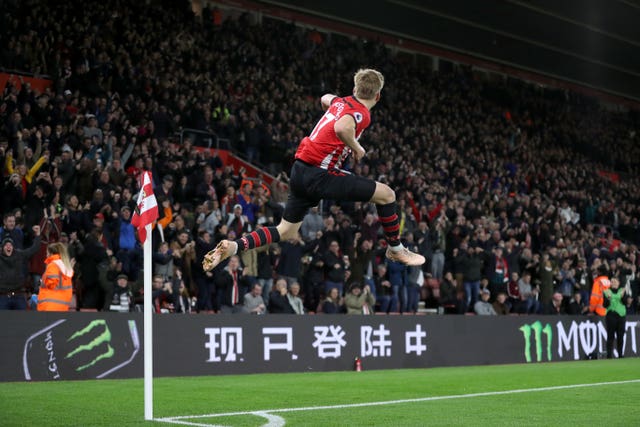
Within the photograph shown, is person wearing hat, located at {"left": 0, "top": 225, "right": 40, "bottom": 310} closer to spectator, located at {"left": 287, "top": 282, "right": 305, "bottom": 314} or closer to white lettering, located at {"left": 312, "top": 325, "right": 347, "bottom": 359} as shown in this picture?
spectator, located at {"left": 287, "top": 282, "right": 305, "bottom": 314}

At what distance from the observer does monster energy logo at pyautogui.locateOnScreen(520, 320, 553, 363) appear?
23.0 meters

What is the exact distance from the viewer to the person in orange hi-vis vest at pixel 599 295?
2436 centimetres

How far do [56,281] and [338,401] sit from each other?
5792mm

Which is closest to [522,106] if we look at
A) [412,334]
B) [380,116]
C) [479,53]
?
[479,53]

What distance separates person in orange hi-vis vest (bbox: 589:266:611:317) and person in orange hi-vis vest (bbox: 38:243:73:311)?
1446 centimetres

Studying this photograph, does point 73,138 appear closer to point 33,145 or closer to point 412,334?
point 33,145

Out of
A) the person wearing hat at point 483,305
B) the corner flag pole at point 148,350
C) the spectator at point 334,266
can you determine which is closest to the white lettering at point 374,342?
the spectator at point 334,266

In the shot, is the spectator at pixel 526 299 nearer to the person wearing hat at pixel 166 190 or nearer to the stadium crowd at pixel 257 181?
the stadium crowd at pixel 257 181

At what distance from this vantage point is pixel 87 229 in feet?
57.0

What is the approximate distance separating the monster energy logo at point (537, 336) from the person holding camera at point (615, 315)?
1725mm

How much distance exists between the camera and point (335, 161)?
9.17 metres

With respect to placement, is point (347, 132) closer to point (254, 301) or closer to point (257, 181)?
point (254, 301)

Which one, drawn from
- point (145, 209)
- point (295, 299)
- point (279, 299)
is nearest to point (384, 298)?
point (295, 299)

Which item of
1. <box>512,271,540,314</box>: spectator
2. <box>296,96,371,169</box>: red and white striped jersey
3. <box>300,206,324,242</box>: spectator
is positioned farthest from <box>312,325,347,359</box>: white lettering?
<box>296,96,371,169</box>: red and white striped jersey
